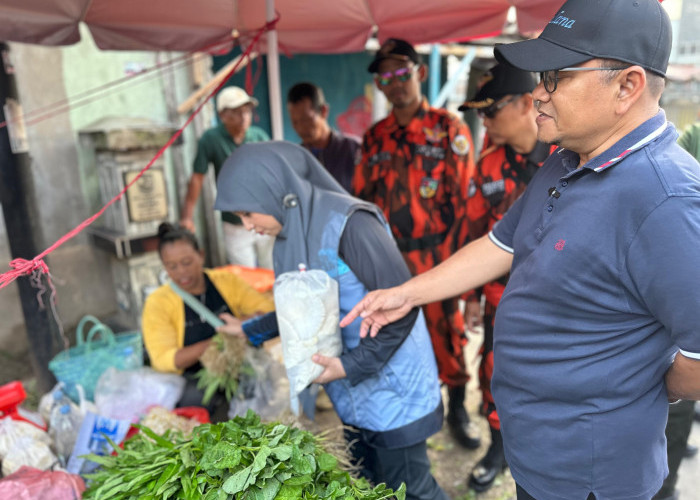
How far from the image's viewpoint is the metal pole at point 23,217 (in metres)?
2.90

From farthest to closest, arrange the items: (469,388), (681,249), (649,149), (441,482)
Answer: (469,388), (441,482), (649,149), (681,249)

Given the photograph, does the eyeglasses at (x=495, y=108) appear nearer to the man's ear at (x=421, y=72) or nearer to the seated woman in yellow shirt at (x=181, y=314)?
the man's ear at (x=421, y=72)

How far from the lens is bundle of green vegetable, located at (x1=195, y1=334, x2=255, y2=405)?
8.31 feet

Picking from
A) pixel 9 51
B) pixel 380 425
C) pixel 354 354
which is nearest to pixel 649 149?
pixel 354 354

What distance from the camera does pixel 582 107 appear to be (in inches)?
43.2

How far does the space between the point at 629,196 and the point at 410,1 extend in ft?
7.56

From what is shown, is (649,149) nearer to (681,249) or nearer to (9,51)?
(681,249)

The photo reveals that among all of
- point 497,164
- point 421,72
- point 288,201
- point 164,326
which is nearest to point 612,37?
point 288,201

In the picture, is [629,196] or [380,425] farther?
[380,425]

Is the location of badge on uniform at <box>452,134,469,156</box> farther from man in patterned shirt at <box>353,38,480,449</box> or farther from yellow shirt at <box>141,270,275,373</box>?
yellow shirt at <box>141,270,275,373</box>

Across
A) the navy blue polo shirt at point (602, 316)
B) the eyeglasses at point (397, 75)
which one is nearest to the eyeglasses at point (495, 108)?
the eyeglasses at point (397, 75)

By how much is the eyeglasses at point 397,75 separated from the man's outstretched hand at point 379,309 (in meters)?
1.88

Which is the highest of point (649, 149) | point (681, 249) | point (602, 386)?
point (649, 149)

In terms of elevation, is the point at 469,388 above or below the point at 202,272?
below
